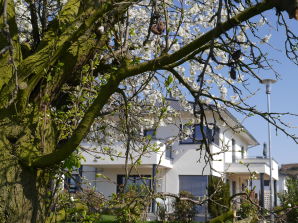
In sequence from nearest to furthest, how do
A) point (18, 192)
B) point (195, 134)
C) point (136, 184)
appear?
1. point (18, 192)
2. point (136, 184)
3. point (195, 134)

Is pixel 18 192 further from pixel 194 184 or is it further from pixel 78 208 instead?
pixel 194 184

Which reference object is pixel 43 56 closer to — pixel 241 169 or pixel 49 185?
pixel 49 185

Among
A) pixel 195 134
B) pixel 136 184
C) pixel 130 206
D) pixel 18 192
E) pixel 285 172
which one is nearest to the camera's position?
pixel 18 192

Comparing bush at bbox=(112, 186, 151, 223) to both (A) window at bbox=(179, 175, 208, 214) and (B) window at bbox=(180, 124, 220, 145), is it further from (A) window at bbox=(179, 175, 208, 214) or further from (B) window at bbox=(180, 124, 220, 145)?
(A) window at bbox=(179, 175, 208, 214)

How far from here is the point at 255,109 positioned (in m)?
4.82

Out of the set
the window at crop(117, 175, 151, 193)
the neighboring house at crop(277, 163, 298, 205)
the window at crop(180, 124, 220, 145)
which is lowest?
the window at crop(117, 175, 151, 193)

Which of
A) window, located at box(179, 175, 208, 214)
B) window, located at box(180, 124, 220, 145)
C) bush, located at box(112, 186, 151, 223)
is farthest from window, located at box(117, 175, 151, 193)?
window, located at box(179, 175, 208, 214)

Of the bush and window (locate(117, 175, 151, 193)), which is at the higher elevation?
window (locate(117, 175, 151, 193))

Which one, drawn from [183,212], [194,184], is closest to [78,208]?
[183,212]

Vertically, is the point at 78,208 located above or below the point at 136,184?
below

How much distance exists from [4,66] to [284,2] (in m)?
2.98

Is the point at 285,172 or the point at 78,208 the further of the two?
the point at 285,172

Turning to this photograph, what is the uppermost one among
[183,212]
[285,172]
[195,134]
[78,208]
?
[285,172]

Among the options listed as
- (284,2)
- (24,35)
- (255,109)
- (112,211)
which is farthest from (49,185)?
(24,35)
